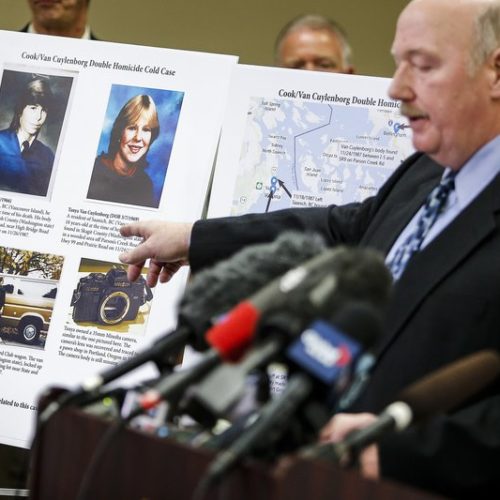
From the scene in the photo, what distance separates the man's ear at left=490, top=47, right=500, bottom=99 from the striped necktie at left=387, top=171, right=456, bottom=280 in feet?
0.66

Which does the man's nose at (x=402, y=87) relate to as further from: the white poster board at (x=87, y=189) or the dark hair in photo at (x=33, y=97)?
the dark hair in photo at (x=33, y=97)

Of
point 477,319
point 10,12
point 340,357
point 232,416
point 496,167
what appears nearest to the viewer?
point 340,357

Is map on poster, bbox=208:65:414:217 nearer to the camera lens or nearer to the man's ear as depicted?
the camera lens

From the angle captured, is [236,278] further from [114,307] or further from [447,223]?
[114,307]

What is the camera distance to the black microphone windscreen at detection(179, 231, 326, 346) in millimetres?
1415

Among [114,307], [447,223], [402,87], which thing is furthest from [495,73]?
[114,307]

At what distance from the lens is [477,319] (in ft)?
6.62

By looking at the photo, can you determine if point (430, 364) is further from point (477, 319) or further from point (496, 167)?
point (496, 167)

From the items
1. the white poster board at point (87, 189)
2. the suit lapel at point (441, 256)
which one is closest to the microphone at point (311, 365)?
the suit lapel at point (441, 256)

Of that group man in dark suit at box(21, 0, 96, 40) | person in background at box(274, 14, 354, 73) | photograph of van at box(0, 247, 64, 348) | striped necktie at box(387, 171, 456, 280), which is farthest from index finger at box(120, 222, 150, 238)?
man in dark suit at box(21, 0, 96, 40)

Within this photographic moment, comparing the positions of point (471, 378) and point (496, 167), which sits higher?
point (496, 167)

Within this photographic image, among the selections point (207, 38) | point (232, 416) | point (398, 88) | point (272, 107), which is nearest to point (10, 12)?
point (207, 38)

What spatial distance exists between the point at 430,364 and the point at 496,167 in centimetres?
48

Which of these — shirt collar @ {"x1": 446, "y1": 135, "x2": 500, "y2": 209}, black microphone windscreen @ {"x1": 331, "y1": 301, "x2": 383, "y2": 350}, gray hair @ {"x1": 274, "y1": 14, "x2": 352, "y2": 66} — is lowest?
black microphone windscreen @ {"x1": 331, "y1": 301, "x2": 383, "y2": 350}
